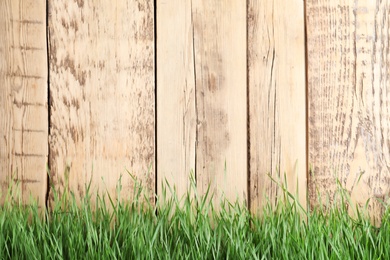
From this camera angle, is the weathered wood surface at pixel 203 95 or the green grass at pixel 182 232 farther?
the weathered wood surface at pixel 203 95

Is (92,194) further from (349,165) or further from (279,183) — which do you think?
(349,165)

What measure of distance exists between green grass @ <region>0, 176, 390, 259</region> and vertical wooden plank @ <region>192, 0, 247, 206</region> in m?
0.09

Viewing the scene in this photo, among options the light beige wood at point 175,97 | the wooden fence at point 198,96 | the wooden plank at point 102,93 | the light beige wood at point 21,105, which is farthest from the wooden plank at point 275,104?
the light beige wood at point 21,105

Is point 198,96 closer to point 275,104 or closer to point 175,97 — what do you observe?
point 175,97

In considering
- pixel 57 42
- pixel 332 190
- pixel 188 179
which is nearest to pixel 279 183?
pixel 332 190

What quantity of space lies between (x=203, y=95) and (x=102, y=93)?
316 millimetres

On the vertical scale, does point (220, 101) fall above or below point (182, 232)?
above

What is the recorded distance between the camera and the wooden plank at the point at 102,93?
69.9 inches

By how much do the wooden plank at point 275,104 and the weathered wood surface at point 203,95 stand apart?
34 mm

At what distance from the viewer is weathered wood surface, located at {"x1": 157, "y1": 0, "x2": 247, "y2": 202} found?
1799 mm

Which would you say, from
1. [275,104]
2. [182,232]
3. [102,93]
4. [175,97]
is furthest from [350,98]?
[102,93]

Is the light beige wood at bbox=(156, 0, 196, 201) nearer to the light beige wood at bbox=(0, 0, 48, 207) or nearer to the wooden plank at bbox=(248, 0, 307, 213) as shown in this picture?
the wooden plank at bbox=(248, 0, 307, 213)

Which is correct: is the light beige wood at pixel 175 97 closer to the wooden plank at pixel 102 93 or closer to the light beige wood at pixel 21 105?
the wooden plank at pixel 102 93

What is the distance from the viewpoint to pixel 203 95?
5.93ft
